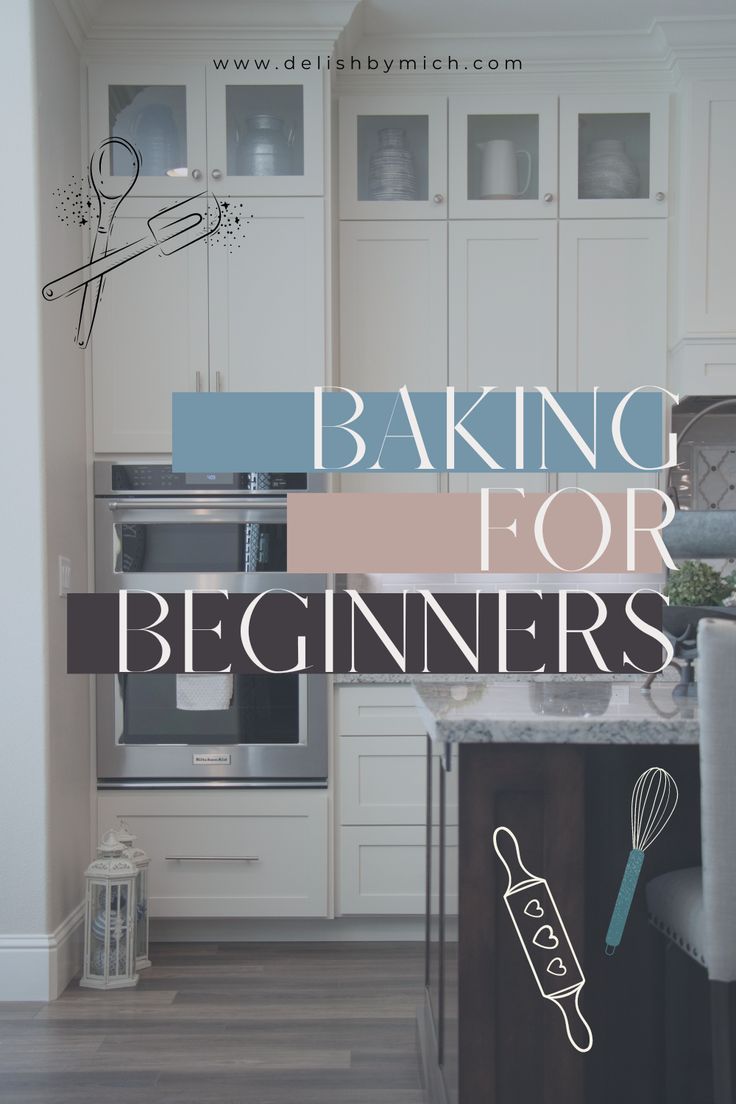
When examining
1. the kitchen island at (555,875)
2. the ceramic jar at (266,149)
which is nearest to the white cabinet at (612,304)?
the ceramic jar at (266,149)

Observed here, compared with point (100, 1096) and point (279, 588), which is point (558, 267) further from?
point (100, 1096)

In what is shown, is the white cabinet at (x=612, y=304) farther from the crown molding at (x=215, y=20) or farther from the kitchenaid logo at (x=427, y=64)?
the crown molding at (x=215, y=20)

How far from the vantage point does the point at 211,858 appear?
3.39 metres

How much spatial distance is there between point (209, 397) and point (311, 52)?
111 centimetres

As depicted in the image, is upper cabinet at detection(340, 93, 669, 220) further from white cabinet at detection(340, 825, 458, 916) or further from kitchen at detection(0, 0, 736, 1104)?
white cabinet at detection(340, 825, 458, 916)

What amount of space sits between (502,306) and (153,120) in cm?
124

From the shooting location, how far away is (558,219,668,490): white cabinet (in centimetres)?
365

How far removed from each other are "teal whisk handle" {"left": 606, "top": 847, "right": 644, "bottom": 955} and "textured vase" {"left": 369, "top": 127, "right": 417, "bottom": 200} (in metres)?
2.57

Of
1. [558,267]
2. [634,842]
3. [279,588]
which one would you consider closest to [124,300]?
[279,588]

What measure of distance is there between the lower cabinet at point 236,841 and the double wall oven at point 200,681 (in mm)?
60

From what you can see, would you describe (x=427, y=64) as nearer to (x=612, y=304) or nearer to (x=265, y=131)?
(x=265, y=131)

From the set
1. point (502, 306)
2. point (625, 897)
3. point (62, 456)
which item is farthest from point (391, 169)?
point (625, 897)

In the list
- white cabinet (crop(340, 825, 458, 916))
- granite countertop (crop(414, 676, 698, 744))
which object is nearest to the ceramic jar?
white cabinet (crop(340, 825, 458, 916))

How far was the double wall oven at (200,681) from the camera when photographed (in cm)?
339
